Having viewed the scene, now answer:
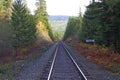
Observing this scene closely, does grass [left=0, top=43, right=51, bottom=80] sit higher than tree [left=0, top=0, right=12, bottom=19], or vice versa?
tree [left=0, top=0, right=12, bottom=19]

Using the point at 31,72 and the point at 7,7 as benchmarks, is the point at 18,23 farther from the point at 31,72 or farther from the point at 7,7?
the point at 31,72

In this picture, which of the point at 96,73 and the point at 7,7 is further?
the point at 7,7

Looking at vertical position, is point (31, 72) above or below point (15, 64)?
above

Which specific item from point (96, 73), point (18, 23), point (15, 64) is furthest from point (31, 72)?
point (18, 23)

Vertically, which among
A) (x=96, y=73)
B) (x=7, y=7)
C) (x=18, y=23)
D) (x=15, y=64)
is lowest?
(x=15, y=64)

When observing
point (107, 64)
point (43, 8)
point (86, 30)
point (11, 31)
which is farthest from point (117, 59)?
point (43, 8)

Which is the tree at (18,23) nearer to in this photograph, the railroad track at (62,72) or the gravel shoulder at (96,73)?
the railroad track at (62,72)

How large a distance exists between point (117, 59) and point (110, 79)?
36.9 ft

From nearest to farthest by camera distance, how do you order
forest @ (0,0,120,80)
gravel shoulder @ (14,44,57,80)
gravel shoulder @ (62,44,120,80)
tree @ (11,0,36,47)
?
gravel shoulder @ (62,44,120,80) < gravel shoulder @ (14,44,57,80) < forest @ (0,0,120,80) < tree @ (11,0,36,47)

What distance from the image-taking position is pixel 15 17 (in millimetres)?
69188

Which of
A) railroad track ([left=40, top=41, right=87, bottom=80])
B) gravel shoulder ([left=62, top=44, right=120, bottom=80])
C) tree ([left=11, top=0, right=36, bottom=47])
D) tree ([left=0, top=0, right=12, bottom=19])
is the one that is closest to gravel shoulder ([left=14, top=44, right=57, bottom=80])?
railroad track ([left=40, top=41, right=87, bottom=80])

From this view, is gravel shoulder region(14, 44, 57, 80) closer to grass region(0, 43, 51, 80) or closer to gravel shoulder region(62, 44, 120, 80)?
grass region(0, 43, 51, 80)

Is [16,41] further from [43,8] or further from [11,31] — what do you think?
[43,8]

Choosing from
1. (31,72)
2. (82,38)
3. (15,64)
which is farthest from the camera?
(82,38)
